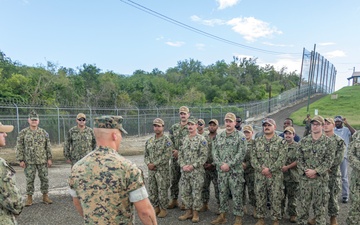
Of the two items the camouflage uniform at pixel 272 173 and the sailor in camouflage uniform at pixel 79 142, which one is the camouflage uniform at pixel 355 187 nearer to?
the camouflage uniform at pixel 272 173

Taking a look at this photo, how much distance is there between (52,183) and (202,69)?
224 feet

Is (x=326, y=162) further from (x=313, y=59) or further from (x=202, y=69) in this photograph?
(x=202, y=69)

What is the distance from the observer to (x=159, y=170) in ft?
17.0

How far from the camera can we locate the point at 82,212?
217 centimetres

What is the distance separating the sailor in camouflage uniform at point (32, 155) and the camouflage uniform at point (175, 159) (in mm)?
2632

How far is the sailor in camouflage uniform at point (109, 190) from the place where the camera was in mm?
1992

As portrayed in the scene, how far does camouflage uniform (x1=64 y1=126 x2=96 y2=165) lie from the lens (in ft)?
19.7

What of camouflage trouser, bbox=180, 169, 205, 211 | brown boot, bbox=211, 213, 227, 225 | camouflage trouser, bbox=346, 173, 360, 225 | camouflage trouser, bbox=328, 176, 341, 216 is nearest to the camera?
camouflage trouser, bbox=346, 173, 360, 225

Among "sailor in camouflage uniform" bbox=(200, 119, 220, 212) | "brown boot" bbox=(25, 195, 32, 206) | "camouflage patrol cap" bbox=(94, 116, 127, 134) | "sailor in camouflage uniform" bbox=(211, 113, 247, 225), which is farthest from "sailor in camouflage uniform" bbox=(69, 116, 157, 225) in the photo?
"brown boot" bbox=(25, 195, 32, 206)

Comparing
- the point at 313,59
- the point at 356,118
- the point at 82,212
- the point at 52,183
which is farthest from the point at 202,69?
the point at 82,212

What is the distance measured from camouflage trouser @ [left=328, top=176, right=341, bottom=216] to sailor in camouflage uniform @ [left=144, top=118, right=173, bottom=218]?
2.90m

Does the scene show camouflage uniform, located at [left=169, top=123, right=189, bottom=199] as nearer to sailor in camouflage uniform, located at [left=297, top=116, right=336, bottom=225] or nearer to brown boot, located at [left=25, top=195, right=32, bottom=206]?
sailor in camouflage uniform, located at [left=297, top=116, right=336, bottom=225]

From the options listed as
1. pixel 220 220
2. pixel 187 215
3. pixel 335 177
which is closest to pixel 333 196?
pixel 335 177

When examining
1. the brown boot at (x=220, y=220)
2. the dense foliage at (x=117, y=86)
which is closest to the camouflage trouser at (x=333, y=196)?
the brown boot at (x=220, y=220)
